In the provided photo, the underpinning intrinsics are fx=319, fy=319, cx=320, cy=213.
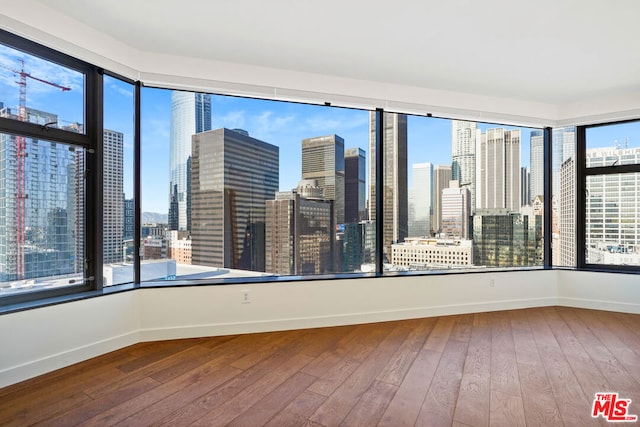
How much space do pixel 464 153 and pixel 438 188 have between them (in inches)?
22.2

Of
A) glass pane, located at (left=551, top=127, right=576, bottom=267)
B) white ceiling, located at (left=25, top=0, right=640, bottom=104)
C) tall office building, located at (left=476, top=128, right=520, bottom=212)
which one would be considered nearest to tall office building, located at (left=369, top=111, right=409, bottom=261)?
white ceiling, located at (left=25, top=0, right=640, bottom=104)

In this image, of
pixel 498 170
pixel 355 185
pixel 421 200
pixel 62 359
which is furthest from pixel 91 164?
pixel 498 170

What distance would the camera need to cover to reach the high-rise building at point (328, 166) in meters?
3.36

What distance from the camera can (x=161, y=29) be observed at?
8.14 feet

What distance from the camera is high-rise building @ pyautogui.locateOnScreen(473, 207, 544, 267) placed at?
4.01 m

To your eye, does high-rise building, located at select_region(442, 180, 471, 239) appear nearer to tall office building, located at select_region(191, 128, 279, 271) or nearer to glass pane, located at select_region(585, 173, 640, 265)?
glass pane, located at select_region(585, 173, 640, 265)

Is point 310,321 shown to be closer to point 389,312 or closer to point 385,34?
point 389,312

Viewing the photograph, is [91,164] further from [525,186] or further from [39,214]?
[525,186]

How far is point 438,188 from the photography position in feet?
12.6

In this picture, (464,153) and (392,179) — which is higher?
(464,153)

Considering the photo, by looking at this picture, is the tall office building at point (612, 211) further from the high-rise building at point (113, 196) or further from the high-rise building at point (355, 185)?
the high-rise building at point (113, 196)

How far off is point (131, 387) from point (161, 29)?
2586 mm

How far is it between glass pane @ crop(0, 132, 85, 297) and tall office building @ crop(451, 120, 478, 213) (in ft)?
12.5

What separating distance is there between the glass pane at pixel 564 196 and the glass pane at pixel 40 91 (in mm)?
5240
